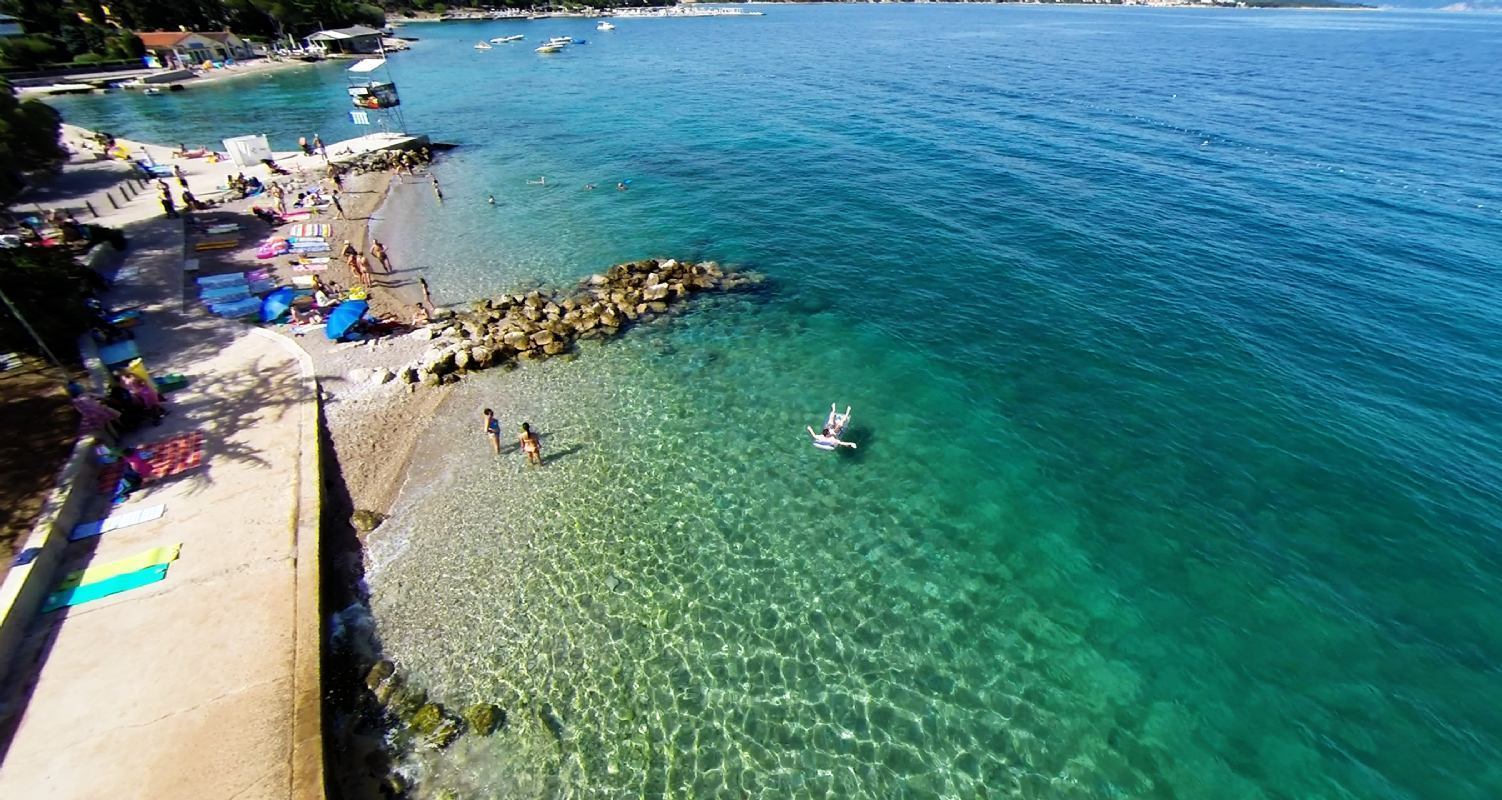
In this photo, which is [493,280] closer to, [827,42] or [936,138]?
[936,138]

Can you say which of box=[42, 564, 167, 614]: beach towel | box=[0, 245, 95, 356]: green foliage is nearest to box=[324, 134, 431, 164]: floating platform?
box=[0, 245, 95, 356]: green foliage

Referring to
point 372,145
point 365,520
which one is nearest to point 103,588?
point 365,520

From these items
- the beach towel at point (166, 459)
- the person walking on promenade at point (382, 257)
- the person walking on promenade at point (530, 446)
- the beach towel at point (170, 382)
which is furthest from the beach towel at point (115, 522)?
the person walking on promenade at point (382, 257)

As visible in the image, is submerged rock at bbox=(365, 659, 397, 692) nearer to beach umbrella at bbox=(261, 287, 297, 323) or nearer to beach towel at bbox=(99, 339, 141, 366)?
beach towel at bbox=(99, 339, 141, 366)

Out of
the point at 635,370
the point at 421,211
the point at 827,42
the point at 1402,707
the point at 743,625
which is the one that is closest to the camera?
the point at 1402,707

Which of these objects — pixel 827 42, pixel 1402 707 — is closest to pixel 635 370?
pixel 1402 707

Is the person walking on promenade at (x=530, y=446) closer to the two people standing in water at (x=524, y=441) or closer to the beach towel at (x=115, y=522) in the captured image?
the two people standing in water at (x=524, y=441)
